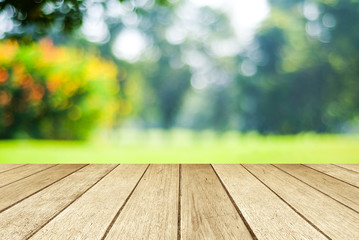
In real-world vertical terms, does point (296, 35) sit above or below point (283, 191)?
above

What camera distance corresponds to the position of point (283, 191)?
1.29 m

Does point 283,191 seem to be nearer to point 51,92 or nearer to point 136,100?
point 136,100

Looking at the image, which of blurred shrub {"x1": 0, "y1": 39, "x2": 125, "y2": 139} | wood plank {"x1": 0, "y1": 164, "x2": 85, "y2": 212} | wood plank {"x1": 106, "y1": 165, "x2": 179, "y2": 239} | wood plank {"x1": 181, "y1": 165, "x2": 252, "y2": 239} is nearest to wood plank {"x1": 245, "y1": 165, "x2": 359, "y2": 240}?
wood plank {"x1": 181, "y1": 165, "x2": 252, "y2": 239}

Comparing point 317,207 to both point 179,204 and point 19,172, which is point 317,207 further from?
point 19,172

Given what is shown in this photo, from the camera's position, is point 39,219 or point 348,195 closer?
point 39,219

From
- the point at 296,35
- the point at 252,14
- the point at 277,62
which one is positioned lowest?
the point at 277,62

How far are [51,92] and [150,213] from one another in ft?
8.04

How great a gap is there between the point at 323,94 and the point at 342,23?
27.0 inches

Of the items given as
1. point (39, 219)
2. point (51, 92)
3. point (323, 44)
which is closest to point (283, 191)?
point (39, 219)

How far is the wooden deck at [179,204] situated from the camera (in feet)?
2.73

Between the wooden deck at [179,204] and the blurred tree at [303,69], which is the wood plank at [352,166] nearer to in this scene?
the wooden deck at [179,204]

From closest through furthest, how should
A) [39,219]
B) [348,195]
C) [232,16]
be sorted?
[39,219] < [348,195] < [232,16]

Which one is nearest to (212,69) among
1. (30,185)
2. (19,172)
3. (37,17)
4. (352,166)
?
(352,166)

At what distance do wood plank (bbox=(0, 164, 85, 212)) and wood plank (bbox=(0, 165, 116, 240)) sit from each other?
4cm
